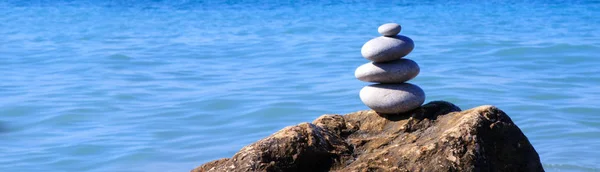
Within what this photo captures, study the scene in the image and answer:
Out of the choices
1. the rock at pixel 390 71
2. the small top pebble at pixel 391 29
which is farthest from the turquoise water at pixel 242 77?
the small top pebble at pixel 391 29

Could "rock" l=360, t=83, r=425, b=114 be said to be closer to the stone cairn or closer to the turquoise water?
the stone cairn

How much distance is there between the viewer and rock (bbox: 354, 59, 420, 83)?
4566 millimetres

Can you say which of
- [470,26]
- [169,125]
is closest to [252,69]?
[169,125]

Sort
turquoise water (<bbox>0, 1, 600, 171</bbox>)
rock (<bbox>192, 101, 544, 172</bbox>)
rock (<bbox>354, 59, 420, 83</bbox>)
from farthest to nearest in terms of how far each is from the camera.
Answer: turquoise water (<bbox>0, 1, 600, 171</bbox>), rock (<bbox>354, 59, 420, 83</bbox>), rock (<bbox>192, 101, 544, 172</bbox>)

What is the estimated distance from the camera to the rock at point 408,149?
3898 mm

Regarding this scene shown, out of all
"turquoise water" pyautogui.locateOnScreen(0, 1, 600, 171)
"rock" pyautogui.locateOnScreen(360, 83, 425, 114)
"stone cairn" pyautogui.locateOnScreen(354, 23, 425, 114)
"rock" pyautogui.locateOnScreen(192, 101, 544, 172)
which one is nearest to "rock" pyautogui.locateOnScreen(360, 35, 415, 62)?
"stone cairn" pyautogui.locateOnScreen(354, 23, 425, 114)

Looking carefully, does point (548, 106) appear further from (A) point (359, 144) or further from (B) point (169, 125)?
(A) point (359, 144)

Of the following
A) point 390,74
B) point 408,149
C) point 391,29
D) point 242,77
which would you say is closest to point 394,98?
point 390,74

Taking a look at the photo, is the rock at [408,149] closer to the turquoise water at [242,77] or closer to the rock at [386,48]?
the rock at [386,48]

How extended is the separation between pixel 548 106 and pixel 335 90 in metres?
2.36

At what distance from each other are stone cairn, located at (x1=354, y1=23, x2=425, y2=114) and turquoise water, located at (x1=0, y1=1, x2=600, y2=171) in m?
2.57

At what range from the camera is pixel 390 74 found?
457 cm

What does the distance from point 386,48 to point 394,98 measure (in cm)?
25

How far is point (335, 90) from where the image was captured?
10.1 meters
